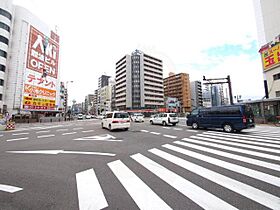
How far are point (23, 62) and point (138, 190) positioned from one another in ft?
134

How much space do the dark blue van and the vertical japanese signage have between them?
119 feet

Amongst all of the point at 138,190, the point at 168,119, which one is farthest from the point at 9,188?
the point at 168,119

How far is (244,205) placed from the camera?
248cm

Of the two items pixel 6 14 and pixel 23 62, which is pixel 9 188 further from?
pixel 6 14

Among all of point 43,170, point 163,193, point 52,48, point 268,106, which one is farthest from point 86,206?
point 52,48

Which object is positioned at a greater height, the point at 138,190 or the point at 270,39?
the point at 270,39

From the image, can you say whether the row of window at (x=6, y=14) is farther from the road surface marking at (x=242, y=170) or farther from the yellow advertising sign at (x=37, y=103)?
the road surface marking at (x=242, y=170)

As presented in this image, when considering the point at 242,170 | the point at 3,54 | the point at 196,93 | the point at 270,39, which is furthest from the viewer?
the point at 196,93

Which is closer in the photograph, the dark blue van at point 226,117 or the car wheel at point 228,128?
the dark blue van at point 226,117

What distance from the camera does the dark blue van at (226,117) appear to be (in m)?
10.7

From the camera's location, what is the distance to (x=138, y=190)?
3029 mm

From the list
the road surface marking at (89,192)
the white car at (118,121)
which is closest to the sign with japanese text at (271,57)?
Answer: the white car at (118,121)

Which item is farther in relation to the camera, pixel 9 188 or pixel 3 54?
pixel 3 54

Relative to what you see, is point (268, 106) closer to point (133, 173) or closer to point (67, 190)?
point (133, 173)
